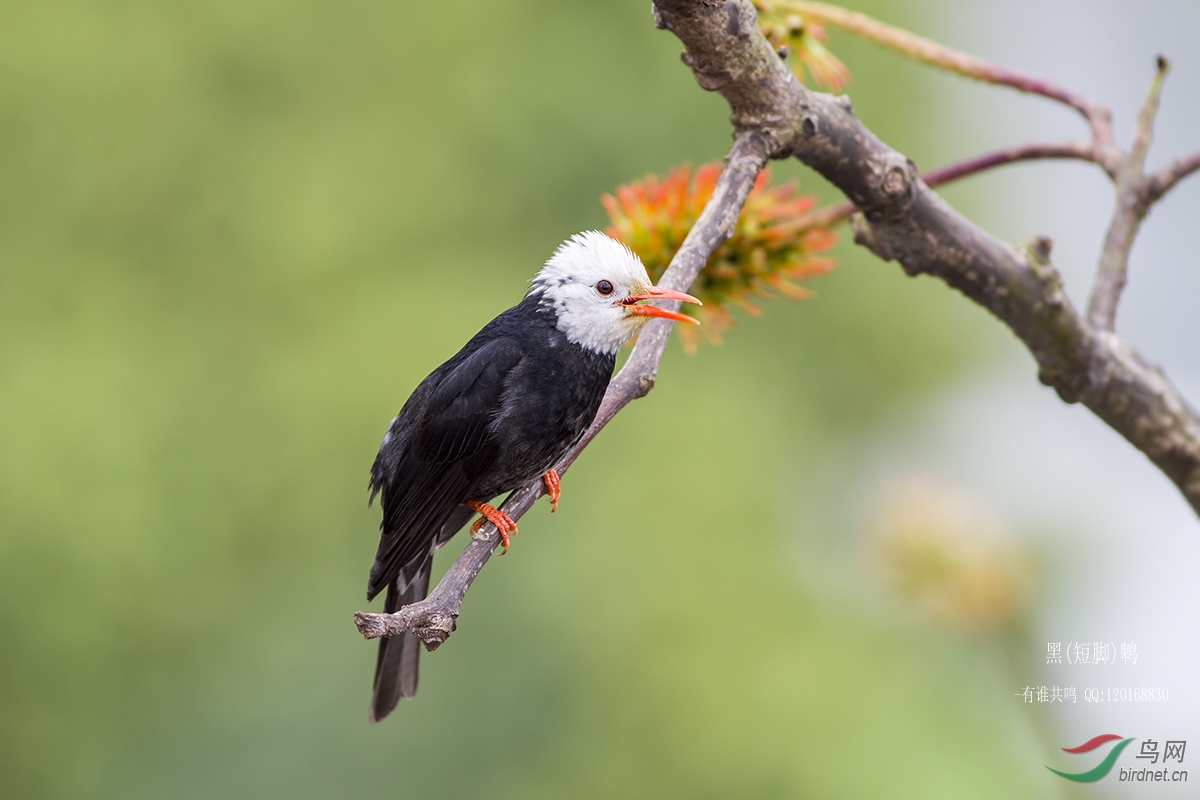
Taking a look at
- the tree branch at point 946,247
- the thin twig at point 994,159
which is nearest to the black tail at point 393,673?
the tree branch at point 946,247

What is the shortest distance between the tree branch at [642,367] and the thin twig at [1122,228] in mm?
823

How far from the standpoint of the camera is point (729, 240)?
231 cm

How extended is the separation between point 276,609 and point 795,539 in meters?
3.75

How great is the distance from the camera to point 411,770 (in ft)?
22.3

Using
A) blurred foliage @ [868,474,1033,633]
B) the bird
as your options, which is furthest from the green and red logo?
the bird

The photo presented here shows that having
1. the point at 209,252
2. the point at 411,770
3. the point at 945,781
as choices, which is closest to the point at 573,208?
the point at 209,252

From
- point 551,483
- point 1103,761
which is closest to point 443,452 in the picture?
point 551,483

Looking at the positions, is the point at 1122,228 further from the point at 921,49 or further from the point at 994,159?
the point at 921,49

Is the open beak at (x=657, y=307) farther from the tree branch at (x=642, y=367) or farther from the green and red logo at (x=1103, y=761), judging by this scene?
the green and red logo at (x=1103, y=761)

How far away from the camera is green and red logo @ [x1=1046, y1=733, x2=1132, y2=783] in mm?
2611

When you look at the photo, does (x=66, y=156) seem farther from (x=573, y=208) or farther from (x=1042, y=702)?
(x=1042, y=702)

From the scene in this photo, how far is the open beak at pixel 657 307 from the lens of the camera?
1.74 metres

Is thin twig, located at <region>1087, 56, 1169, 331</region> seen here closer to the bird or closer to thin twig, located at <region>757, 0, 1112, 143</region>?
thin twig, located at <region>757, 0, 1112, 143</region>

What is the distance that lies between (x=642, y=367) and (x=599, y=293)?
26cm
